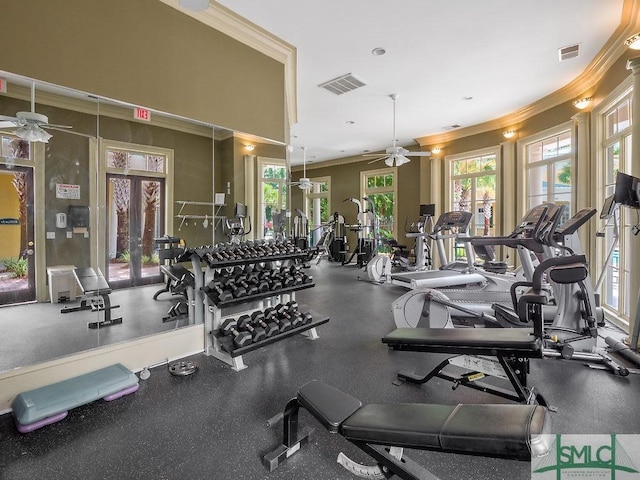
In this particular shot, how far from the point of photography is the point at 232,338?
261 cm

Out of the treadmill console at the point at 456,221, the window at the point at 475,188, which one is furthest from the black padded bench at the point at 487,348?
the window at the point at 475,188

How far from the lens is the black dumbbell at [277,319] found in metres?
2.84

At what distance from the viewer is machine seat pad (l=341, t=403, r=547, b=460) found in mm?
1033

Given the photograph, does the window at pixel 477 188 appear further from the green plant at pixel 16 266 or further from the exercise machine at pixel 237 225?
the green plant at pixel 16 266

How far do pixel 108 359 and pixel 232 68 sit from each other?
9.53 ft

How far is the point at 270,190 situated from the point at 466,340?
8.96ft

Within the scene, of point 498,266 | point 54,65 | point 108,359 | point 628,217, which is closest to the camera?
point 54,65

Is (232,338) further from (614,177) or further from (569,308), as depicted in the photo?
(614,177)

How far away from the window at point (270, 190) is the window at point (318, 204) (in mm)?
7197

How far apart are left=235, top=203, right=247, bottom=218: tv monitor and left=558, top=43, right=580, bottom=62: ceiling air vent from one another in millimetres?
4359

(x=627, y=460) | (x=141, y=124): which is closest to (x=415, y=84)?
(x=141, y=124)

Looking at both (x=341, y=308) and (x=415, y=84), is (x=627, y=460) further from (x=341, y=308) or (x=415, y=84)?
(x=415, y=84)

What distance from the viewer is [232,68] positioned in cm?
336

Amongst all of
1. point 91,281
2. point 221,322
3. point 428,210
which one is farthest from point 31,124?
point 428,210
